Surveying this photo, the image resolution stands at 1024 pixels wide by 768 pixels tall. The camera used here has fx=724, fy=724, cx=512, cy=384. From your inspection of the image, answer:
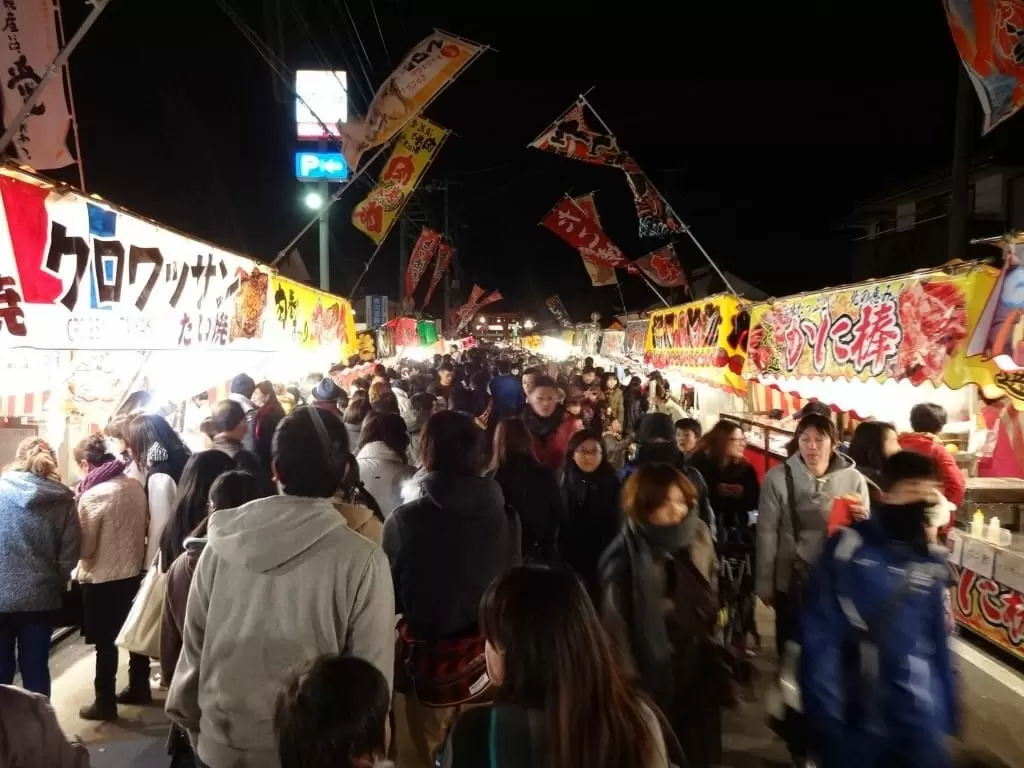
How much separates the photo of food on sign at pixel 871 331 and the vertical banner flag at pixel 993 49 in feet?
4.87

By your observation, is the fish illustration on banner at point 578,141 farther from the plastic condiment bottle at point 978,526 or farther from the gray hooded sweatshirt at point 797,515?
the gray hooded sweatshirt at point 797,515

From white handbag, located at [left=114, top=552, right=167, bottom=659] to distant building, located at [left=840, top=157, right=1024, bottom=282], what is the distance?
13093 mm

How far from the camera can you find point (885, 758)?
2.65 meters

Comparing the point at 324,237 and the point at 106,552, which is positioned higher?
the point at 324,237

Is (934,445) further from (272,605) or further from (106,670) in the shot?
(106,670)

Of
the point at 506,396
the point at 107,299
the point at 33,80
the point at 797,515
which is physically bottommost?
the point at 797,515

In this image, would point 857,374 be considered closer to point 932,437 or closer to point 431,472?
point 932,437

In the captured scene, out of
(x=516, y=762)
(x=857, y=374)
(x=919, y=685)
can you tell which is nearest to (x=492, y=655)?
(x=516, y=762)

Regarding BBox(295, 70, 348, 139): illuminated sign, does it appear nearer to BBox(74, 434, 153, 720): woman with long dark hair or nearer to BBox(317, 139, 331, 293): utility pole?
BBox(317, 139, 331, 293): utility pole

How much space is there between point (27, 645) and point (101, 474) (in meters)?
1.09

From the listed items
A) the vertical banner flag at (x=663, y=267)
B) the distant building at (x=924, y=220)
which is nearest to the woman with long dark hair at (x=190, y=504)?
the distant building at (x=924, y=220)

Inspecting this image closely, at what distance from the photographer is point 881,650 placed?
2.61 m

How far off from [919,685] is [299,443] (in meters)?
2.35

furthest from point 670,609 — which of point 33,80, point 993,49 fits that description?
point 33,80
